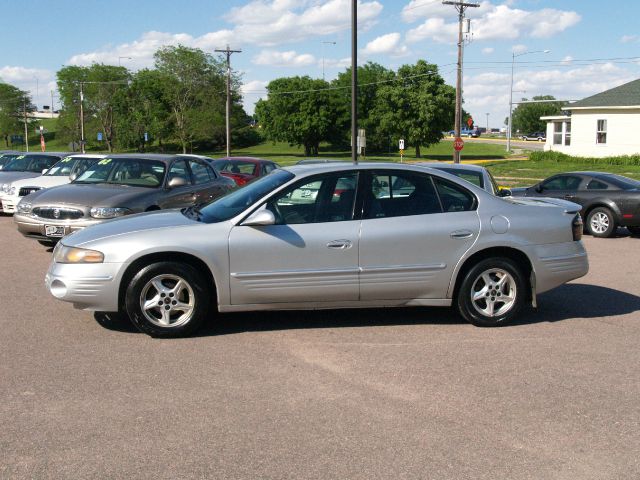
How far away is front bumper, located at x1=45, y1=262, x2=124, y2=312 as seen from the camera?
6.21m

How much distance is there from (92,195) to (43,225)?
83 cm

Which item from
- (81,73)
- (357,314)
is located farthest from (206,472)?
(81,73)

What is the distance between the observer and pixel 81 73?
10744 centimetres

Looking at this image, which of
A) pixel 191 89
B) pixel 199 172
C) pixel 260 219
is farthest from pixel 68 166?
pixel 191 89

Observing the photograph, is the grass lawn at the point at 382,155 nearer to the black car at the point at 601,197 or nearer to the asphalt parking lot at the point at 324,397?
the black car at the point at 601,197

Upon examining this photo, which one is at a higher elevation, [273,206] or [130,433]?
[273,206]

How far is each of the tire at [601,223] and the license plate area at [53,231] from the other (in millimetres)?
10671

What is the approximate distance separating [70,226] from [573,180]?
430 inches

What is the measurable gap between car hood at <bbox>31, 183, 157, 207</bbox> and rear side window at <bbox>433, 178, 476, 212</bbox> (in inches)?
206

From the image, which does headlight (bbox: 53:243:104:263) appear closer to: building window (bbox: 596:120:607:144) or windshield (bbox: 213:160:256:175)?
windshield (bbox: 213:160:256:175)

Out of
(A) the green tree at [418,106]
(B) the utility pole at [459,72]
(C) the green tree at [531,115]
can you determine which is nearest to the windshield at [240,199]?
(B) the utility pole at [459,72]

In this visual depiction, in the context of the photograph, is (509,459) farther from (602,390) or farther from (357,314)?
(357,314)

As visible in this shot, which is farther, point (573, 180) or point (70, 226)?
point (573, 180)

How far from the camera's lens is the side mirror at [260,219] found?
6203 mm
